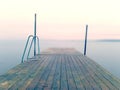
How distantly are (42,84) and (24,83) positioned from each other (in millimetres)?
652

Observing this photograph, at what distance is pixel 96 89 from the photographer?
6.11 m

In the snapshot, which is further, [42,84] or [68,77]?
[68,77]

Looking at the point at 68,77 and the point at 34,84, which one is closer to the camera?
the point at 34,84

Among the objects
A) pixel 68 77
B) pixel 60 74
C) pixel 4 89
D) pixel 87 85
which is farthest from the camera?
pixel 60 74

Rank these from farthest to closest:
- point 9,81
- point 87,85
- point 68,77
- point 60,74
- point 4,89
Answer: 1. point 60,74
2. point 68,77
3. point 9,81
4. point 87,85
5. point 4,89

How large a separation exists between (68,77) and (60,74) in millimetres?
614

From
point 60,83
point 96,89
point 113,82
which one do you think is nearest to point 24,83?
point 60,83

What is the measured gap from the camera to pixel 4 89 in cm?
598

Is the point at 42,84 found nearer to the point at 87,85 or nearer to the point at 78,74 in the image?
the point at 87,85

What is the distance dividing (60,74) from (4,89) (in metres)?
2.73

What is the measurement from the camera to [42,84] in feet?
21.4

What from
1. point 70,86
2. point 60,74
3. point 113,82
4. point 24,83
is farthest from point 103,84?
point 24,83

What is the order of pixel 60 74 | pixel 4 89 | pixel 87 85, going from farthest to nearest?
pixel 60 74
pixel 87 85
pixel 4 89

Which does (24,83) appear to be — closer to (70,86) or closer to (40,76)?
(40,76)
